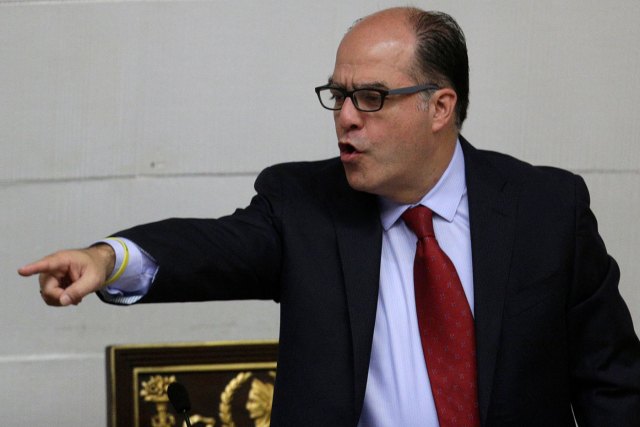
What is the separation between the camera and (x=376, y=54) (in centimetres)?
244

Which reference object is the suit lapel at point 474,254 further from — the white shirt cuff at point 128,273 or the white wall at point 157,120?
the white wall at point 157,120

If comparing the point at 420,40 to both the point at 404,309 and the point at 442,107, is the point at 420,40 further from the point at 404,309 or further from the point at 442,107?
the point at 404,309

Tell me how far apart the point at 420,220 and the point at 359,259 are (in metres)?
0.16

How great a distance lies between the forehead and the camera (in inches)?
95.6

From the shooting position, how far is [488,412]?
242 cm

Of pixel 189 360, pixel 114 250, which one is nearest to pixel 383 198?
pixel 114 250

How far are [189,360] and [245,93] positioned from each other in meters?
0.86

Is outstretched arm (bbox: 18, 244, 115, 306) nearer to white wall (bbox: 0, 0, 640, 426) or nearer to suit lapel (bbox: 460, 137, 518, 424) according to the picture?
suit lapel (bbox: 460, 137, 518, 424)

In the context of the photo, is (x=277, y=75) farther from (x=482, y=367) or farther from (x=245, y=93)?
(x=482, y=367)

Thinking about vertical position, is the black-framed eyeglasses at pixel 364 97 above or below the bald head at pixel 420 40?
below

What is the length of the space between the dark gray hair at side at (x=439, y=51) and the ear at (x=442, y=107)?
2 cm

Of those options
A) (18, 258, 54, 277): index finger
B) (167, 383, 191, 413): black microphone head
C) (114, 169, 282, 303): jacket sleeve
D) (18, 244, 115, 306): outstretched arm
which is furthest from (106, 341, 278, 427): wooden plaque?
Answer: (18, 258, 54, 277): index finger

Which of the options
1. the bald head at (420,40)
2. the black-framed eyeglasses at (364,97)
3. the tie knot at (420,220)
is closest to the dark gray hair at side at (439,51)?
the bald head at (420,40)

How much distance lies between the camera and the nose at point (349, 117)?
2.40m
